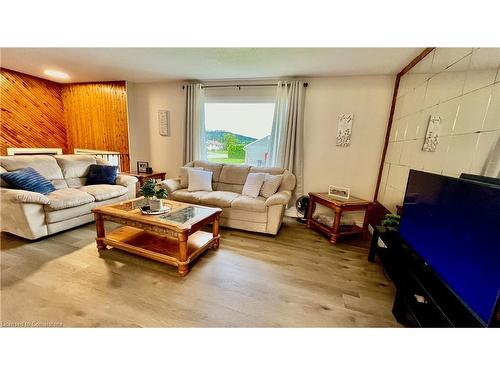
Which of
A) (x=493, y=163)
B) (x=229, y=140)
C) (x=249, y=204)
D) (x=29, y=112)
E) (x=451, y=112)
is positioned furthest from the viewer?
(x=29, y=112)

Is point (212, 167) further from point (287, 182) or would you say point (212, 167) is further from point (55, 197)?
point (55, 197)

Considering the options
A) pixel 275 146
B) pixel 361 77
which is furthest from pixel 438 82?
pixel 275 146

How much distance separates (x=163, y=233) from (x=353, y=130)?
3.04m

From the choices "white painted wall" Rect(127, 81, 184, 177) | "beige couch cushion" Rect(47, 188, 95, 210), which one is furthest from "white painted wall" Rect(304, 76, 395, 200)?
"beige couch cushion" Rect(47, 188, 95, 210)

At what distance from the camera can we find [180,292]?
1576mm

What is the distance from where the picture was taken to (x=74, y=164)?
307 centimetres

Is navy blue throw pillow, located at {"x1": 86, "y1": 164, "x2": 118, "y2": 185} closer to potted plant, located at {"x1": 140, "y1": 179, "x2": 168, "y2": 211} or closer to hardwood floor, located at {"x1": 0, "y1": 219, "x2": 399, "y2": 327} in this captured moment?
hardwood floor, located at {"x1": 0, "y1": 219, "x2": 399, "y2": 327}

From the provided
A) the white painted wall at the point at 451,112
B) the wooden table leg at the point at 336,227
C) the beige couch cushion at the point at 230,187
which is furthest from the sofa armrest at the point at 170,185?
the white painted wall at the point at 451,112

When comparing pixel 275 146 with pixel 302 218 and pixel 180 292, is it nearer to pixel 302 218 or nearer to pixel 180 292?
pixel 302 218

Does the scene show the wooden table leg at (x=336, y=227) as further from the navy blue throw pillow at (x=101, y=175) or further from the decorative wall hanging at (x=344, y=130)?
the navy blue throw pillow at (x=101, y=175)

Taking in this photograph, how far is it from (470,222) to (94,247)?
308 centimetres

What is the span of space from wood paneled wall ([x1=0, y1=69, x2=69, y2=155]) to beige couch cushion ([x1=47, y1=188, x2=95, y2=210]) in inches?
98.6

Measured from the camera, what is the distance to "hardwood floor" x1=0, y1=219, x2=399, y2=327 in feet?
4.40

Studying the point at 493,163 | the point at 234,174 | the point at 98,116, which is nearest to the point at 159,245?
the point at 234,174
